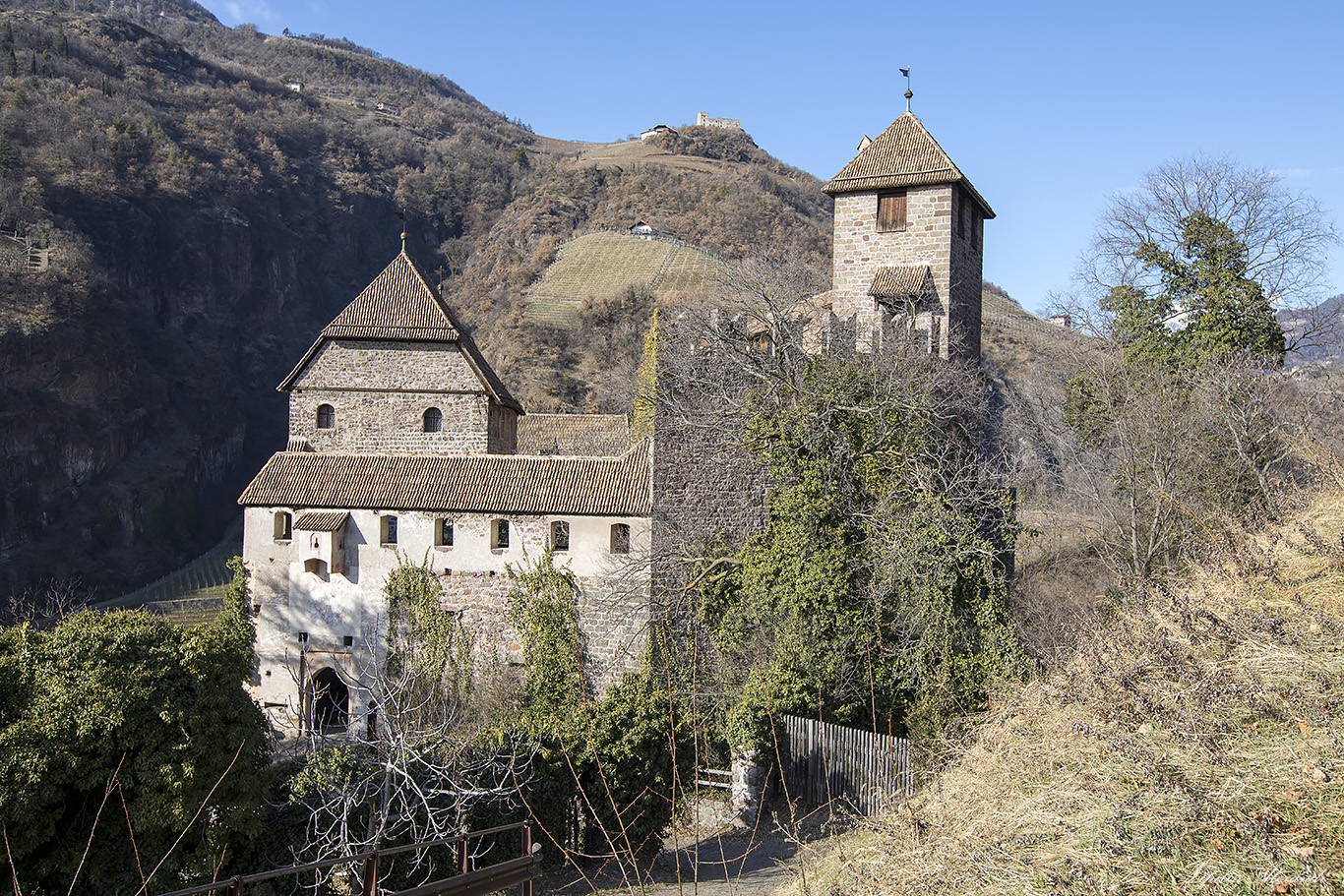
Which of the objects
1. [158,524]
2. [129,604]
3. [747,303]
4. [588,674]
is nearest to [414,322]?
[747,303]

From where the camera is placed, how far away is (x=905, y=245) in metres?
21.3

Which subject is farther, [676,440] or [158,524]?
[158,524]

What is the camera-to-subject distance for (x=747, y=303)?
20984 millimetres

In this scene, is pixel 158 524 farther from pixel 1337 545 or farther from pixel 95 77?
pixel 1337 545

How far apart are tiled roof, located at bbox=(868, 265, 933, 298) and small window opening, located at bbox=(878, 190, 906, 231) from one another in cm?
102

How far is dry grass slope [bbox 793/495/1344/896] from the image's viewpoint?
541 centimetres

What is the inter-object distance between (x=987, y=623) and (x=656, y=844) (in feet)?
22.1

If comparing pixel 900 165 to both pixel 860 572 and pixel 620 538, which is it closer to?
pixel 860 572

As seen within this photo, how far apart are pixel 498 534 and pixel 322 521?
385cm

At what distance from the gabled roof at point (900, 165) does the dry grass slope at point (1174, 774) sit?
13.3 meters

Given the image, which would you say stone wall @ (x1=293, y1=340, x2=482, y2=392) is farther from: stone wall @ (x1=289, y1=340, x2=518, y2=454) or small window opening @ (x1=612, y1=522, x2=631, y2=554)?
small window opening @ (x1=612, y1=522, x2=631, y2=554)

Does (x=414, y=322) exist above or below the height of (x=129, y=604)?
above

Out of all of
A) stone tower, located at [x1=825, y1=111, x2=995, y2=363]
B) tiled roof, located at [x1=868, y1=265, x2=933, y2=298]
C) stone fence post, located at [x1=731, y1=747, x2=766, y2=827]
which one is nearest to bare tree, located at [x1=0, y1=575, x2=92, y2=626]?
stone fence post, located at [x1=731, y1=747, x2=766, y2=827]

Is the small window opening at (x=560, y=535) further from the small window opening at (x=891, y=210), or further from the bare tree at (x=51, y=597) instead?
the bare tree at (x=51, y=597)
